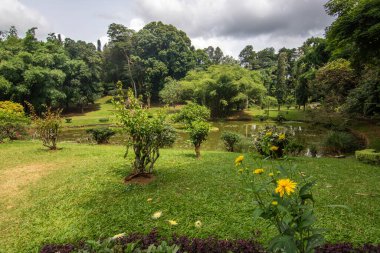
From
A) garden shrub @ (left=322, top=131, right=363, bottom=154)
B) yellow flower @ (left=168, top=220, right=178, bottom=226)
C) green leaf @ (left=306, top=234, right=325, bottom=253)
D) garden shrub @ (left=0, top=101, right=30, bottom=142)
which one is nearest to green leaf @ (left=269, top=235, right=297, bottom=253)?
green leaf @ (left=306, top=234, right=325, bottom=253)

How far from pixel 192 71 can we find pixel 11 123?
27.8 m

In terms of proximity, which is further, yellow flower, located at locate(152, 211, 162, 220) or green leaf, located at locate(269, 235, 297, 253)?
yellow flower, located at locate(152, 211, 162, 220)

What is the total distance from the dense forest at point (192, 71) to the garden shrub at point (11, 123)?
11965 millimetres

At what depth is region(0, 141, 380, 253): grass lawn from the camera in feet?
13.1

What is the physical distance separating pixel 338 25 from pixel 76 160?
9021 millimetres

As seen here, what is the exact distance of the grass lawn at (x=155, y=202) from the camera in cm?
400

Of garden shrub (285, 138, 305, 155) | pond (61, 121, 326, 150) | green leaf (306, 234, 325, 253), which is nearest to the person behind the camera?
green leaf (306, 234, 325, 253)

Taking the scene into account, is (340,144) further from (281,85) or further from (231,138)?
(281,85)

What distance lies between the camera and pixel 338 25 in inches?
324

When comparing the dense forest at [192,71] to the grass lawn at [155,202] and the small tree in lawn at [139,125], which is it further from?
the small tree in lawn at [139,125]

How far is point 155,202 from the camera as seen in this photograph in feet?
16.3

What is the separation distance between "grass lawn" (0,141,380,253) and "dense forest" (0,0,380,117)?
478 centimetres

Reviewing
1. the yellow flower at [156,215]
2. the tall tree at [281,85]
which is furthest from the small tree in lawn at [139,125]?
the tall tree at [281,85]

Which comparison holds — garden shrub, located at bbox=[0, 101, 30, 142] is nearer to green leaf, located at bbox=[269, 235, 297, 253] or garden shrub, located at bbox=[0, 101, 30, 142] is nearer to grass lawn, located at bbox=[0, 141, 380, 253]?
grass lawn, located at bbox=[0, 141, 380, 253]
